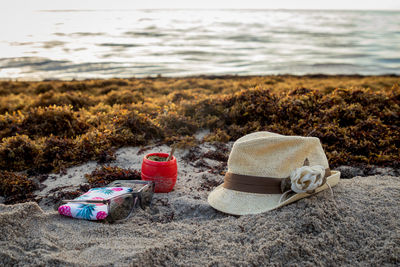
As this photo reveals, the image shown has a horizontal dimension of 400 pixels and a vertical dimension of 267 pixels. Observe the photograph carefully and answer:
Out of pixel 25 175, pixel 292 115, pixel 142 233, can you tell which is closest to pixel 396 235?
pixel 142 233

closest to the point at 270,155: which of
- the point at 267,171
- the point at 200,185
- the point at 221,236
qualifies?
the point at 267,171

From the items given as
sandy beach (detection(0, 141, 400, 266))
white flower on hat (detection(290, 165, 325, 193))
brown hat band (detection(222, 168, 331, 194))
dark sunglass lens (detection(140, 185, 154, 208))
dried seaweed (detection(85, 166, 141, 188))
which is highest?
white flower on hat (detection(290, 165, 325, 193))

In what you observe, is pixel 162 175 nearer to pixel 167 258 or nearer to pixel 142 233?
pixel 142 233

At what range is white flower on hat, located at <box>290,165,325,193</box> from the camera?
9.99ft

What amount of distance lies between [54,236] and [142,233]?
0.82 m

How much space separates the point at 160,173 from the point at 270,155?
1.53m

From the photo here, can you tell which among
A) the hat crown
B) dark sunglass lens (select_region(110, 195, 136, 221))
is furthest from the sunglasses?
the hat crown

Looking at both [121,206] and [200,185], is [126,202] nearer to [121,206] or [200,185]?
[121,206]

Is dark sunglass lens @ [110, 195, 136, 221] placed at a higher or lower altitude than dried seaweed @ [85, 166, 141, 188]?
higher

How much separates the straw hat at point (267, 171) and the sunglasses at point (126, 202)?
2.99 ft

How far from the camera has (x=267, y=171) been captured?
10.9 feet

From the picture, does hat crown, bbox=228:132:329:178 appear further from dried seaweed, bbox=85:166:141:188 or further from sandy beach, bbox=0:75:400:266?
dried seaweed, bbox=85:166:141:188

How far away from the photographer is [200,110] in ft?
24.5

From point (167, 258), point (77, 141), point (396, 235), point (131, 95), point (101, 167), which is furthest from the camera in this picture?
point (131, 95)
